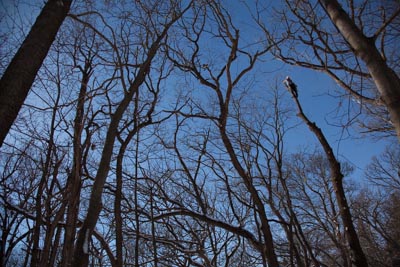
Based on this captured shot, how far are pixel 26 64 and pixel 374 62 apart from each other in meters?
3.06

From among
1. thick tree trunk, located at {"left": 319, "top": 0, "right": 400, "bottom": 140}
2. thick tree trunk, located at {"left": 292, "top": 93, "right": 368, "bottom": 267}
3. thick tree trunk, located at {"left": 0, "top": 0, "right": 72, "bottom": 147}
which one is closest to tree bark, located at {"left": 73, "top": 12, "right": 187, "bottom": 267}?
thick tree trunk, located at {"left": 0, "top": 0, "right": 72, "bottom": 147}

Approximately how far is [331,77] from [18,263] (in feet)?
41.2

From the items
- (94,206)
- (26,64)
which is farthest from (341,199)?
(26,64)

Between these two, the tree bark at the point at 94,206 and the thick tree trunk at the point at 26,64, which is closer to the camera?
the thick tree trunk at the point at 26,64

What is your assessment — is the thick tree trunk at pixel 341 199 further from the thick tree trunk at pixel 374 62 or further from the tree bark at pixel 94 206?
the tree bark at pixel 94 206

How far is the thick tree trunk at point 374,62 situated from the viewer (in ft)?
7.16

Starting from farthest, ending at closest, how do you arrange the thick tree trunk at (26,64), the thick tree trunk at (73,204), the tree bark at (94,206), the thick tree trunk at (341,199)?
the thick tree trunk at (341,199) → the thick tree trunk at (73,204) → the tree bark at (94,206) → the thick tree trunk at (26,64)

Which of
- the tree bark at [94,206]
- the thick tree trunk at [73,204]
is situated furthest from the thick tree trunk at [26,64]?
the thick tree trunk at [73,204]

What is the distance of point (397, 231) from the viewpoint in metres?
17.5

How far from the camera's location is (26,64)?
2412 millimetres

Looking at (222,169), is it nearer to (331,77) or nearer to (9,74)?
(331,77)

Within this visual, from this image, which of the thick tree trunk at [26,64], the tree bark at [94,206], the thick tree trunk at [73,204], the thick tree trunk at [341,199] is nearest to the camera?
the thick tree trunk at [26,64]

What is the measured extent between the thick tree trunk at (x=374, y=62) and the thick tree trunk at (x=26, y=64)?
9.44 feet

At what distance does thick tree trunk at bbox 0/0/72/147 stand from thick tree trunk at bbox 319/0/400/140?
9.44 ft
